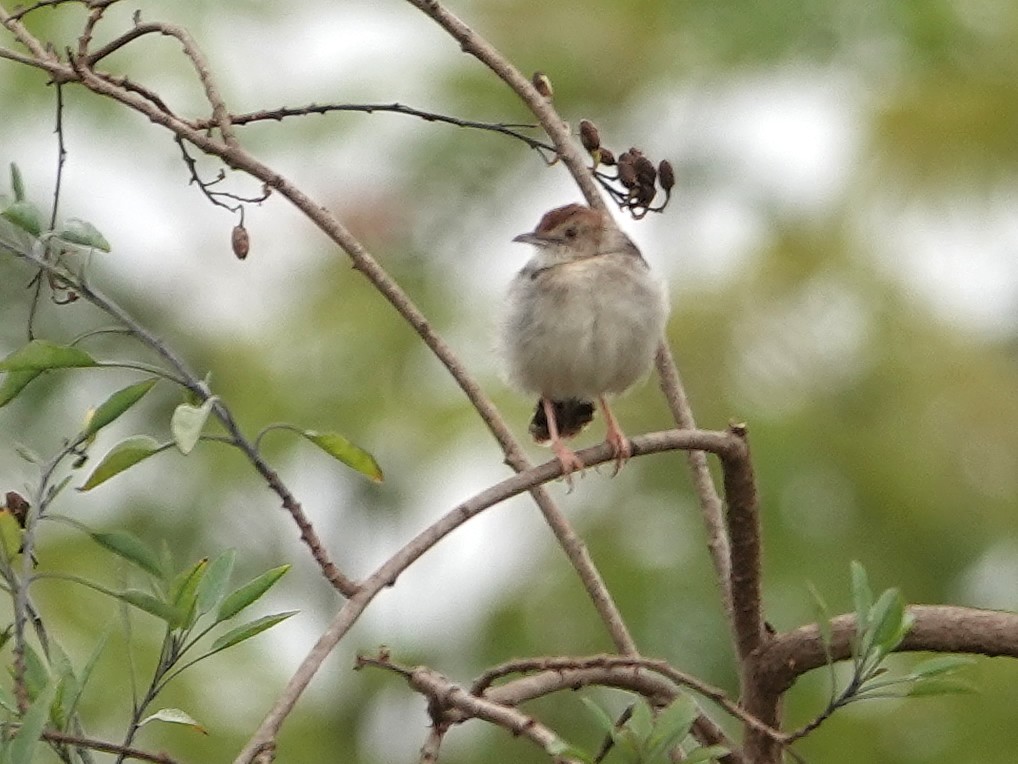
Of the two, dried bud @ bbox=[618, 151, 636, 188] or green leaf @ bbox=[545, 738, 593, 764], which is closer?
green leaf @ bbox=[545, 738, 593, 764]

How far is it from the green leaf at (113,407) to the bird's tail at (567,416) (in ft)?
8.01

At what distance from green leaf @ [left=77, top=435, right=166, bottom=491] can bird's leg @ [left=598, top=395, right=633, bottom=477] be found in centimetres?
72

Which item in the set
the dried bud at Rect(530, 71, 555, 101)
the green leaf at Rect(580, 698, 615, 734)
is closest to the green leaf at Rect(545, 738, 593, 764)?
the green leaf at Rect(580, 698, 615, 734)

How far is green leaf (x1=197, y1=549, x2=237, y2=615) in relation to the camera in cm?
218

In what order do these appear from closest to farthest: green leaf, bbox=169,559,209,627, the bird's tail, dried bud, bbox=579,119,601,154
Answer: green leaf, bbox=169,559,209,627 → dried bud, bbox=579,119,601,154 → the bird's tail

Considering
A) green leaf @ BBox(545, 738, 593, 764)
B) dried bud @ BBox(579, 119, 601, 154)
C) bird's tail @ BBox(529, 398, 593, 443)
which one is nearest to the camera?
green leaf @ BBox(545, 738, 593, 764)

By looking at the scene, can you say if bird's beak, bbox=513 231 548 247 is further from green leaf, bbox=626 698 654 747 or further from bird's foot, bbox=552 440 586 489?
green leaf, bbox=626 698 654 747

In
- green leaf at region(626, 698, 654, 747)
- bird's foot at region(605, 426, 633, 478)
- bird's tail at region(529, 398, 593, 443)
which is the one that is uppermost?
bird's tail at region(529, 398, 593, 443)

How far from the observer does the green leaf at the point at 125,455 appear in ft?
7.27

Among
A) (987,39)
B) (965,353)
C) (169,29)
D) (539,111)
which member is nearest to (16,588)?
(169,29)

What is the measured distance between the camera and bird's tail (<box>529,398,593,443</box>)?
4.61 metres

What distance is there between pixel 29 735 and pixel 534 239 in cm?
310

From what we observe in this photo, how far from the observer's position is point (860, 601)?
230 cm

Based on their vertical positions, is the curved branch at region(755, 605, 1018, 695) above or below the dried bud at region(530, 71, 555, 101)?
below
